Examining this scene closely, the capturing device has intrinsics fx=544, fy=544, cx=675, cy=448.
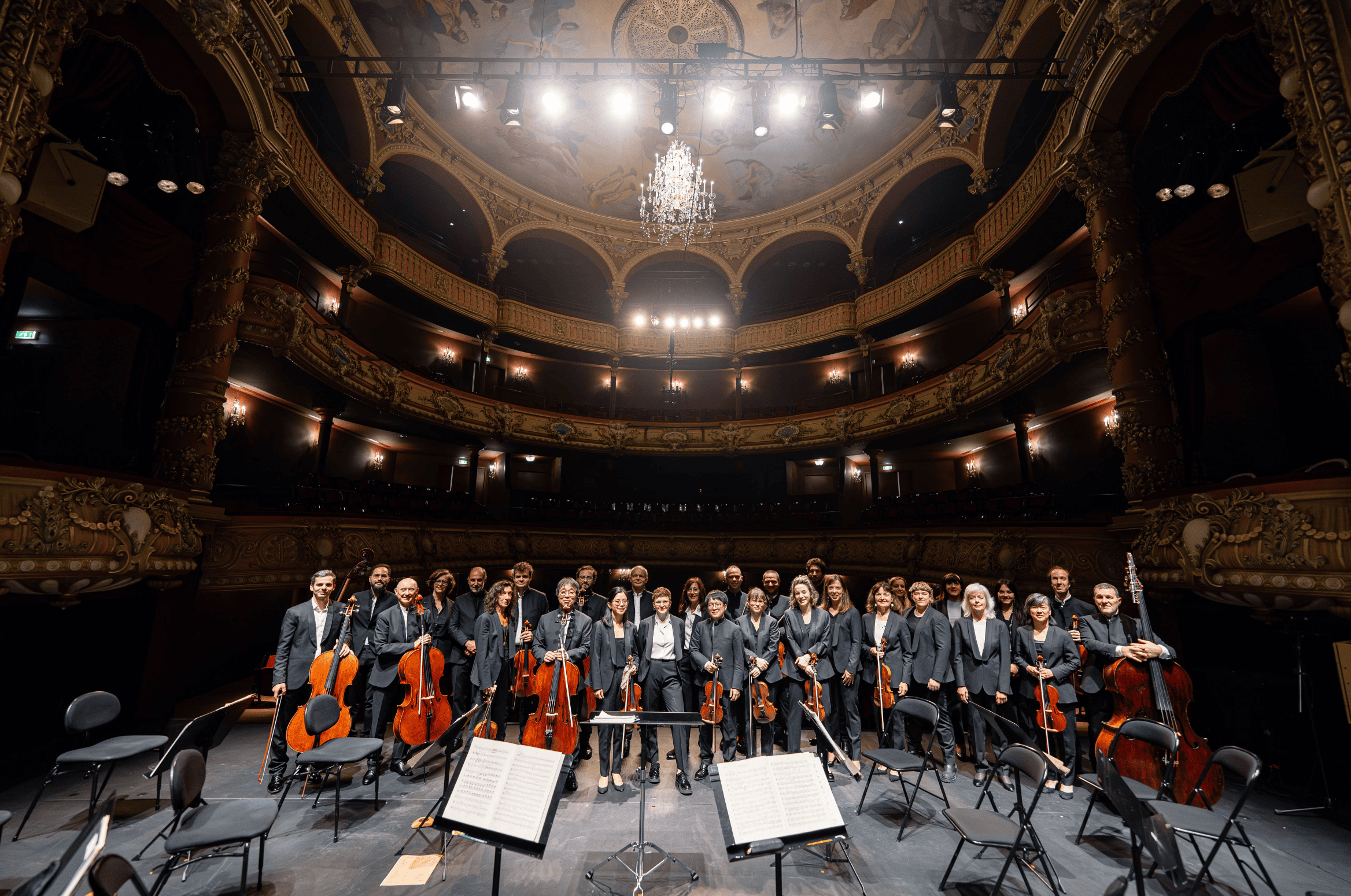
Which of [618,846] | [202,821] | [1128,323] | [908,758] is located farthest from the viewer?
[1128,323]

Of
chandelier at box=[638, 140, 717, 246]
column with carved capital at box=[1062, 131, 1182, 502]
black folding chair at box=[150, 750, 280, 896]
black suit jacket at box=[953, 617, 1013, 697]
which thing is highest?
chandelier at box=[638, 140, 717, 246]

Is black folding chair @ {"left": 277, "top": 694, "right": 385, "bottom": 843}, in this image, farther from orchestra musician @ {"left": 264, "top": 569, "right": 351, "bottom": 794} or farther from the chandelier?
the chandelier

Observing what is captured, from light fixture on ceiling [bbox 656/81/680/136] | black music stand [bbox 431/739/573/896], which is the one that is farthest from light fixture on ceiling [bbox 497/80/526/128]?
black music stand [bbox 431/739/573/896]

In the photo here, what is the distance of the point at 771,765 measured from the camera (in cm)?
297

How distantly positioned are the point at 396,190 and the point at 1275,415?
19.6m

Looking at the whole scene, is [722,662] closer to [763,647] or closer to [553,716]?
[763,647]

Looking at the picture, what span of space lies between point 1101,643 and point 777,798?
12.3 feet

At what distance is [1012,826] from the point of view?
3.33 meters

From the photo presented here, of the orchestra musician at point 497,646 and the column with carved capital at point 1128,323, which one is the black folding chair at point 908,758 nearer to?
the orchestra musician at point 497,646

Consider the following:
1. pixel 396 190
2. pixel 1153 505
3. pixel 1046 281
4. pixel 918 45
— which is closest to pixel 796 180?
pixel 918 45

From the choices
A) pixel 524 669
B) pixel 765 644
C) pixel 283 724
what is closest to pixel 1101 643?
pixel 765 644

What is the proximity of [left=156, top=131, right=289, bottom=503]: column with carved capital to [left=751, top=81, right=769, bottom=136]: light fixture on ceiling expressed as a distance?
7271 millimetres

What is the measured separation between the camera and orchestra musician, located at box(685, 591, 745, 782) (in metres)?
5.21

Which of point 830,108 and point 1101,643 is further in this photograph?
point 830,108
